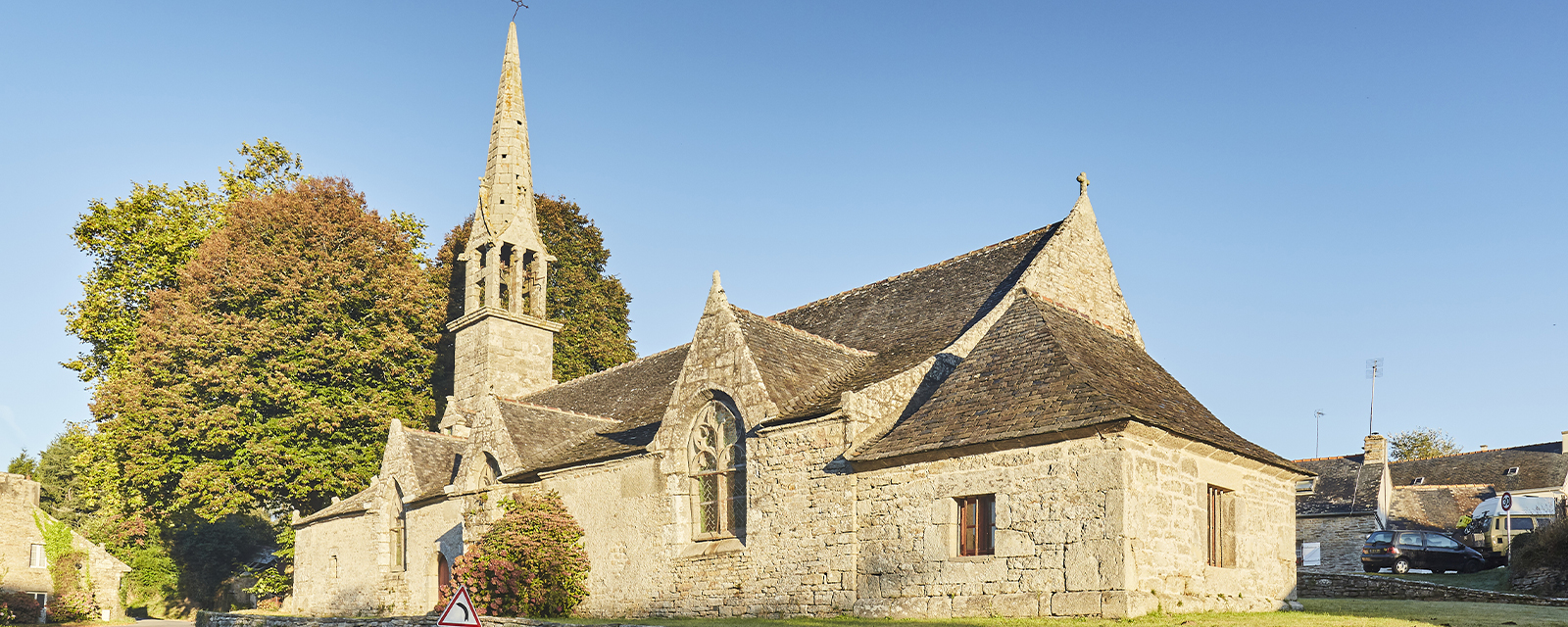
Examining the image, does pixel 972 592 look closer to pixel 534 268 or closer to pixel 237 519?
pixel 534 268

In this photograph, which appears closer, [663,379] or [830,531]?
[830,531]

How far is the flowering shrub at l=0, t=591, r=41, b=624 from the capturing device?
111 feet

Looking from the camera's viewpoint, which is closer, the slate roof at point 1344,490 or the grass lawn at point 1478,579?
the grass lawn at point 1478,579

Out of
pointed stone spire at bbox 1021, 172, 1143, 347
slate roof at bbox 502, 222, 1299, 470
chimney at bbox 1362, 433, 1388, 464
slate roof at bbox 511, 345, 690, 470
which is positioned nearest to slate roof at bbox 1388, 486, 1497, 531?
chimney at bbox 1362, 433, 1388, 464

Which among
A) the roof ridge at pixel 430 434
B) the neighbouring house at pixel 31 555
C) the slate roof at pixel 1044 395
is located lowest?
the neighbouring house at pixel 31 555

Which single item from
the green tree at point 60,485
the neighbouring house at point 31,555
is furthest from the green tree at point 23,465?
the neighbouring house at point 31,555

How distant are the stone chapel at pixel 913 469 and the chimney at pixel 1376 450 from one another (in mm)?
22530

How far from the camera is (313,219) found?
35406mm

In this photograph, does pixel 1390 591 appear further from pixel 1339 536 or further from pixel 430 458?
pixel 430 458

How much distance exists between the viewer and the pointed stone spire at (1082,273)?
2052cm

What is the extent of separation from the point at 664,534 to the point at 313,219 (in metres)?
20.7

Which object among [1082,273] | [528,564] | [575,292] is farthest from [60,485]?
[1082,273]

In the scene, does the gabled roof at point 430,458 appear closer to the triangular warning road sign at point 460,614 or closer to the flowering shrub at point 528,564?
the flowering shrub at point 528,564

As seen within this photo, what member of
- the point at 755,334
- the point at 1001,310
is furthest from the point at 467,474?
the point at 1001,310
